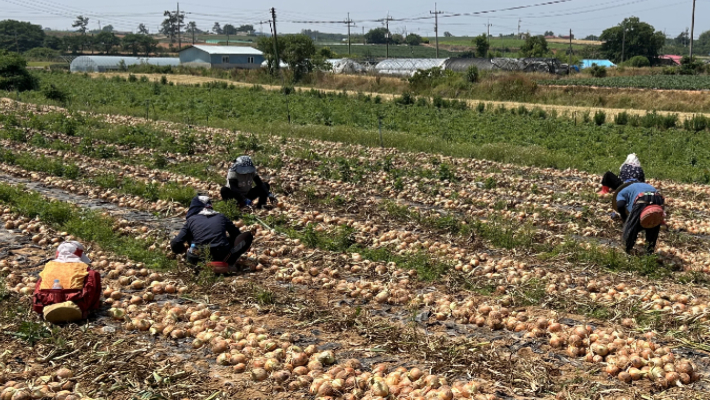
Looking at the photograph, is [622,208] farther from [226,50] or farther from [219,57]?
[226,50]

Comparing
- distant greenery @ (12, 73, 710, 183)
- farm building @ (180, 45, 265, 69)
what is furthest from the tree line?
distant greenery @ (12, 73, 710, 183)

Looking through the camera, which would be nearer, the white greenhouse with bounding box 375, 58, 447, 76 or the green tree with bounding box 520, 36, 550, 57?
the white greenhouse with bounding box 375, 58, 447, 76

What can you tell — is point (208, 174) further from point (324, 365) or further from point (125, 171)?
point (324, 365)

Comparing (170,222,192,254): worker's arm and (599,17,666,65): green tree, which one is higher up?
(599,17,666,65): green tree

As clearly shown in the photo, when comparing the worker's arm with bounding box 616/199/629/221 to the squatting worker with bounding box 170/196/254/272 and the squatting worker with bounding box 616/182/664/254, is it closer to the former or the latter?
the squatting worker with bounding box 616/182/664/254

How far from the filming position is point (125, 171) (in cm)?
1301

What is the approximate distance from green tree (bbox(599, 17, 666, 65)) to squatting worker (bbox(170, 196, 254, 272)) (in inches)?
3877

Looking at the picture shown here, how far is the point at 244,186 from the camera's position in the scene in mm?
9938

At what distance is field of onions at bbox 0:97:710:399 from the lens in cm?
465

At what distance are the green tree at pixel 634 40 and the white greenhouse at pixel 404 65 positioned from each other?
4905cm

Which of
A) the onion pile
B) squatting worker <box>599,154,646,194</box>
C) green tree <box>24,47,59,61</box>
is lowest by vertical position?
the onion pile

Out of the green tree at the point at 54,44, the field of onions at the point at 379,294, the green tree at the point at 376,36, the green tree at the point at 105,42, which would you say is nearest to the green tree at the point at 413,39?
the green tree at the point at 376,36

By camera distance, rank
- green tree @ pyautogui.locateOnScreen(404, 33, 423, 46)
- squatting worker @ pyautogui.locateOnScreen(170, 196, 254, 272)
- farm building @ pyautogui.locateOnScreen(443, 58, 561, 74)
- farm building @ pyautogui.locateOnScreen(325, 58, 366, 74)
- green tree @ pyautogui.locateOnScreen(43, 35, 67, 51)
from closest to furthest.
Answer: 1. squatting worker @ pyautogui.locateOnScreen(170, 196, 254, 272)
2. farm building @ pyautogui.locateOnScreen(443, 58, 561, 74)
3. farm building @ pyautogui.locateOnScreen(325, 58, 366, 74)
4. green tree @ pyautogui.locateOnScreen(43, 35, 67, 51)
5. green tree @ pyautogui.locateOnScreen(404, 33, 423, 46)

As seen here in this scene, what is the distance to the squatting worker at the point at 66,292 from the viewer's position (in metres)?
5.52
